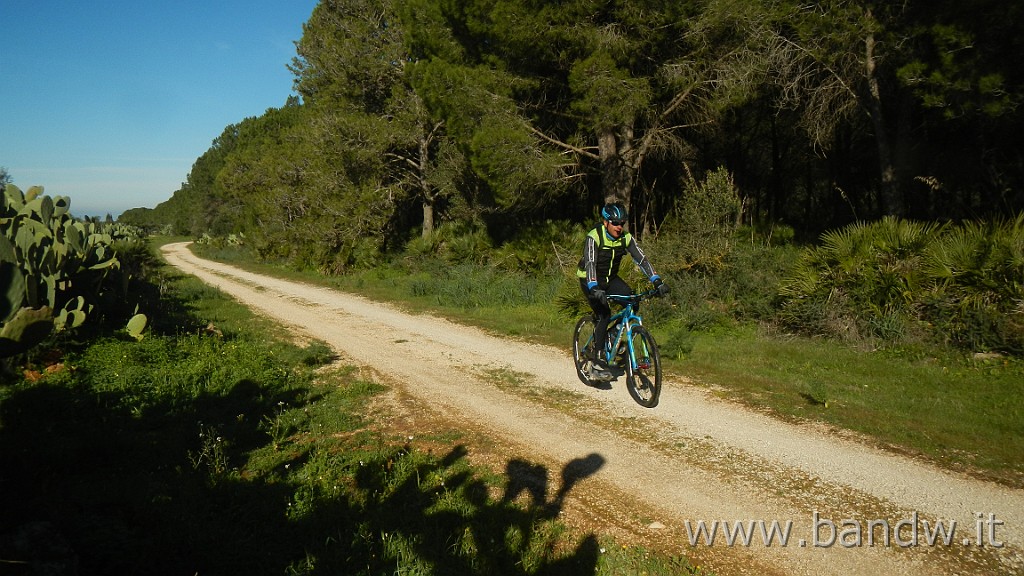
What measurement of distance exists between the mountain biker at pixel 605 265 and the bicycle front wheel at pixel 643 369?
37 centimetres

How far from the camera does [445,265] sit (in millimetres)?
20281

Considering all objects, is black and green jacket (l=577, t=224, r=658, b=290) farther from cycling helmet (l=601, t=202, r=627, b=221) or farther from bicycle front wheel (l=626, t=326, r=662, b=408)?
bicycle front wheel (l=626, t=326, r=662, b=408)

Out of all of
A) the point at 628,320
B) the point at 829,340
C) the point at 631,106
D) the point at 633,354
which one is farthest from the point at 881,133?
the point at 633,354

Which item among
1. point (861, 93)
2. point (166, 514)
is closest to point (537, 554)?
point (166, 514)

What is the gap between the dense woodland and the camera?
40.1ft

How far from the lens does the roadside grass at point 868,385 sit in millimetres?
5504

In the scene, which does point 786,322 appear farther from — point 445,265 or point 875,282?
point 445,265

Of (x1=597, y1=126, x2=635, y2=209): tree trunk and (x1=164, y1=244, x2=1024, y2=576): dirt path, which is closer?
(x1=164, y1=244, x2=1024, y2=576): dirt path

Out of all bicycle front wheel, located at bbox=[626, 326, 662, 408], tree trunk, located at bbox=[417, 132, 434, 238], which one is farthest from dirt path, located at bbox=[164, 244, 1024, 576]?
tree trunk, located at bbox=[417, 132, 434, 238]

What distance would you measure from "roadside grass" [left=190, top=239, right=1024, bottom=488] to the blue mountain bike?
608mm

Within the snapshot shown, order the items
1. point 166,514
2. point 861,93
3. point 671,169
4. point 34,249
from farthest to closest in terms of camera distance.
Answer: point 671,169
point 861,93
point 34,249
point 166,514

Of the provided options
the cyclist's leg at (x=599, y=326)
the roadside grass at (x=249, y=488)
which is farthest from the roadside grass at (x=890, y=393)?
the roadside grass at (x=249, y=488)

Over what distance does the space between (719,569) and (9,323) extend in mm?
6150

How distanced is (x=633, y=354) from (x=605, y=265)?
3.67 feet
